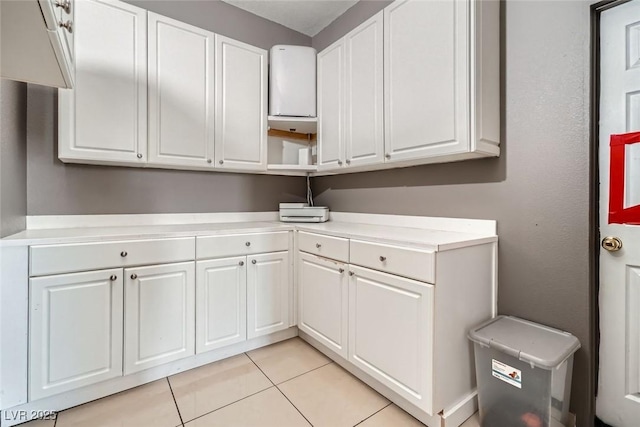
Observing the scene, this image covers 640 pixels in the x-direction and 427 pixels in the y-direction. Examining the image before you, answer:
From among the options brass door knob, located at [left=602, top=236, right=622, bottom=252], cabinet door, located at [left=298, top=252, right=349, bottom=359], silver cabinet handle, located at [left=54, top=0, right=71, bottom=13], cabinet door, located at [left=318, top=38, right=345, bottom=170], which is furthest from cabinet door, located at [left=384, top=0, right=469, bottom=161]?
silver cabinet handle, located at [left=54, top=0, right=71, bottom=13]

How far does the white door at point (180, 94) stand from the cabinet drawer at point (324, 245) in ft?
2.90

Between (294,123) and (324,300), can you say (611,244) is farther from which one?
(294,123)

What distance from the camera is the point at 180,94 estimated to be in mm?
2012

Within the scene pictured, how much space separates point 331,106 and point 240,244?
1246 millimetres

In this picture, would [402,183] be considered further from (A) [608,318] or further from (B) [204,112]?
(B) [204,112]

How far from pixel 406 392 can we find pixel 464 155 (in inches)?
48.6

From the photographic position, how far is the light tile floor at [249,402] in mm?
1450

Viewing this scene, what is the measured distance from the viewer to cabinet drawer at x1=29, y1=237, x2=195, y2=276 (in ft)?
4.69

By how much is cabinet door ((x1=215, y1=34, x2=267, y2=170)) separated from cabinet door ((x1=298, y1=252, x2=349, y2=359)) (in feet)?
2.94

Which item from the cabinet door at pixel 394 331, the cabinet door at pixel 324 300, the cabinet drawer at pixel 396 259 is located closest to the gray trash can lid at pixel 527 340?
the cabinet door at pixel 394 331

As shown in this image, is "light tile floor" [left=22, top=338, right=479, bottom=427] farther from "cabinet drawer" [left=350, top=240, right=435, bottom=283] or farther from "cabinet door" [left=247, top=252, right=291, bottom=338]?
"cabinet drawer" [left=350, top=240, right=435, bottom=283]

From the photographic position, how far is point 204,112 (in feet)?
6.93

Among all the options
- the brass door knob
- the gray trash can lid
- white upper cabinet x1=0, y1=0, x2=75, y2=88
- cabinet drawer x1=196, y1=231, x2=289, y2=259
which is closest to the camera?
white upper cabinet x1=0, y1=0, x2=75, y2=88

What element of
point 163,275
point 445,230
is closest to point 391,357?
point 445,230
